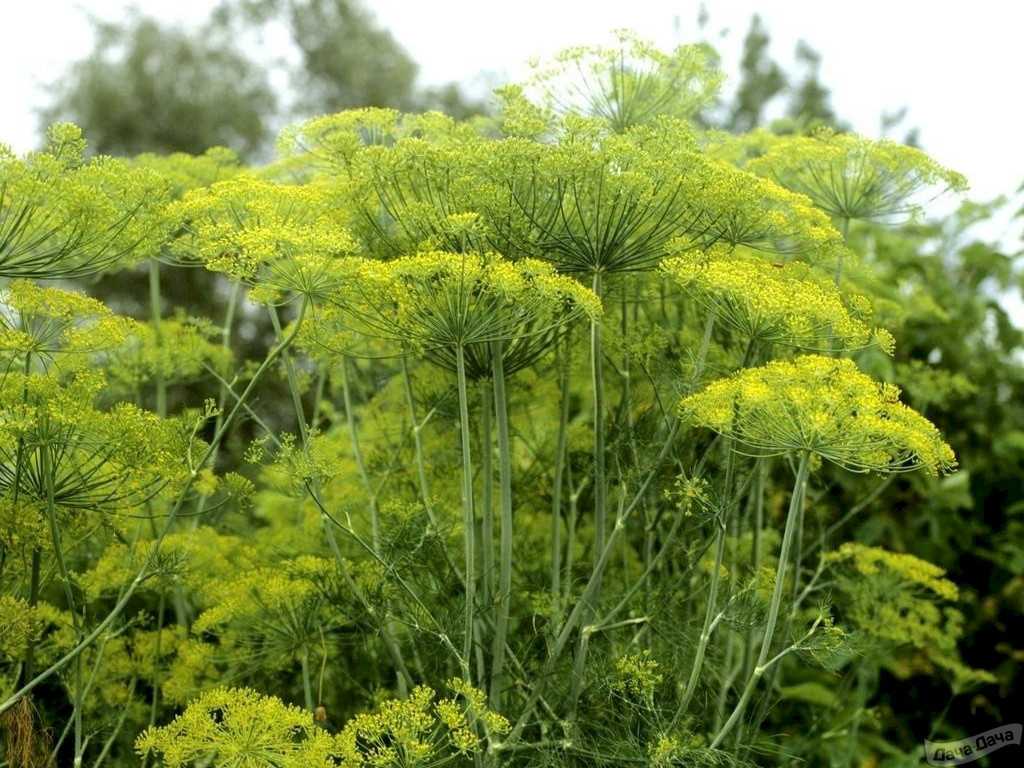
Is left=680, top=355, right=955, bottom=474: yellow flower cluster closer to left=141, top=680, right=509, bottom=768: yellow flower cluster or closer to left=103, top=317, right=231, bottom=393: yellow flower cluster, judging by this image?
left=141, top=680, right=509, bottom=768: yellow flower cluster

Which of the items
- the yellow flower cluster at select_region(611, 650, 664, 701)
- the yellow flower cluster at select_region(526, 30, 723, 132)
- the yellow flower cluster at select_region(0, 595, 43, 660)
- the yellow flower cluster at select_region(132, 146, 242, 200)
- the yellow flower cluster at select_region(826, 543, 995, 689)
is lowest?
the yellow flower cluster at select_region(826, 543, 995, 689)

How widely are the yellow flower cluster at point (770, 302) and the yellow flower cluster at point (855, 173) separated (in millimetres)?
790

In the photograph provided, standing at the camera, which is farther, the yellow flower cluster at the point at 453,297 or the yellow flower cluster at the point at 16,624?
the yellow flower cluster at the point at 16,624

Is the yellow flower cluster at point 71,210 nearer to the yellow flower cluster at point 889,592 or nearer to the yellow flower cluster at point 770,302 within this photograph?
the yellow flower cluster at point 770,302

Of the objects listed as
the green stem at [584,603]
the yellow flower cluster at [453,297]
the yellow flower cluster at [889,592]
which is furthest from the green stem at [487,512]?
the yellow flower cluster at [889,592]

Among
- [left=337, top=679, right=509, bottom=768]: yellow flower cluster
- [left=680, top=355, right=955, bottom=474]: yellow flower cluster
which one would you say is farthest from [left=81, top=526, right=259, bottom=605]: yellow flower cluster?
[left=680, top=355, right=955, bottom=474]: yellow flower cluster

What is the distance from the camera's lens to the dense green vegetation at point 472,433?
2.97 m

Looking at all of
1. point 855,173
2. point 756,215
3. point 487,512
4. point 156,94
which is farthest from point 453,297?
point 156,94

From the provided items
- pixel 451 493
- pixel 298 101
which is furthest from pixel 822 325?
pixel 298 101

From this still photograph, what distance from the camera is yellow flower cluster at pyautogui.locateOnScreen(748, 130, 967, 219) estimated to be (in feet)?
12.9

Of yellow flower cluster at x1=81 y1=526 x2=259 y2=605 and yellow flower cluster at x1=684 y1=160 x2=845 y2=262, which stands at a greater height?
yellow flower cluster at x1=684 y1=160 x2=845 y2=262

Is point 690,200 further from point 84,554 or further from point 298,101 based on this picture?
point 298,101

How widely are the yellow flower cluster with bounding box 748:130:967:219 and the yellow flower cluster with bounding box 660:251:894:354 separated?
31.1 inches

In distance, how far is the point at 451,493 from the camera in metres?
4.39
